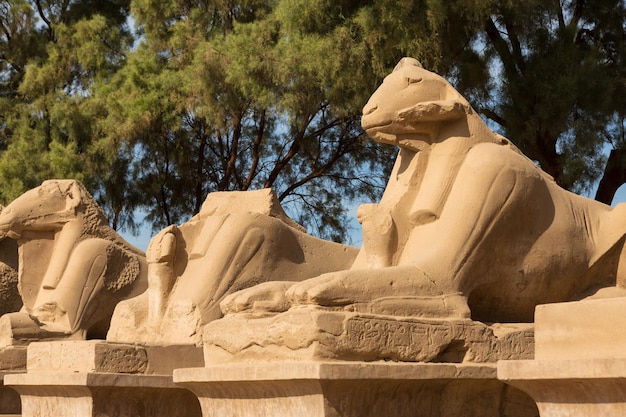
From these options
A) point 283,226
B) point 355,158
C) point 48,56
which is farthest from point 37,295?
point 48,56

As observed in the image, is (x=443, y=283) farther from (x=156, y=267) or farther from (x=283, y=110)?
(x=283, y=110)

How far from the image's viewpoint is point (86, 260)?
25.7ft

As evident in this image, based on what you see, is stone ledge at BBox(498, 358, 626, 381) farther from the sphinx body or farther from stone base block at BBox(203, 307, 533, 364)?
the sphinx body

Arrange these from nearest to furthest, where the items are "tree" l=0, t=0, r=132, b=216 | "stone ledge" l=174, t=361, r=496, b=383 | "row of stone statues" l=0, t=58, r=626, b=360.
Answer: "stone ledge" l=174, t=361, r=496, b=383 → "row of stone statues" l=0, t=58, r=626, b=360 → "tree" l=0, t=0, r=132, b=216

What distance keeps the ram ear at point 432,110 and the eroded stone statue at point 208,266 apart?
4.31 ft

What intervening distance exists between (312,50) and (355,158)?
4.42m

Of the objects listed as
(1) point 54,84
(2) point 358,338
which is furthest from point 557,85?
(1) point 54,84

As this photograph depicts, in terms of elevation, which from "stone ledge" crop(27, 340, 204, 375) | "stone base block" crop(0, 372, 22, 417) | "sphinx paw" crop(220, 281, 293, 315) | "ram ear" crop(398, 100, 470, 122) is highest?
"ram ear" crop(398, 100, 470, 122)

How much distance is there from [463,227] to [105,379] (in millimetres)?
2127

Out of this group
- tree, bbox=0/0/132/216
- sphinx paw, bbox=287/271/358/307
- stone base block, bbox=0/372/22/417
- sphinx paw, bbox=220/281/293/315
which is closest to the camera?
sphinx paw, bbox=287/271/358/307

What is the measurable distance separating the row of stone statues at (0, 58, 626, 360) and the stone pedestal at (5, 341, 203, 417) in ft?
0.99

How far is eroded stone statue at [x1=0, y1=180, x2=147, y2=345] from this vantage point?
302 inches

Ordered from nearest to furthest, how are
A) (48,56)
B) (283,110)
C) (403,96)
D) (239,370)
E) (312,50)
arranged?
(239,370), (403,96), (312,50), (283,110), (48,56)

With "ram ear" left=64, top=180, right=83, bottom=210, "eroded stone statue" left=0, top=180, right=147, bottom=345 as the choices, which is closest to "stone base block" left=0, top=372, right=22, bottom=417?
"eroded stone statue" left=0, top=180, right=147, bottom=345
